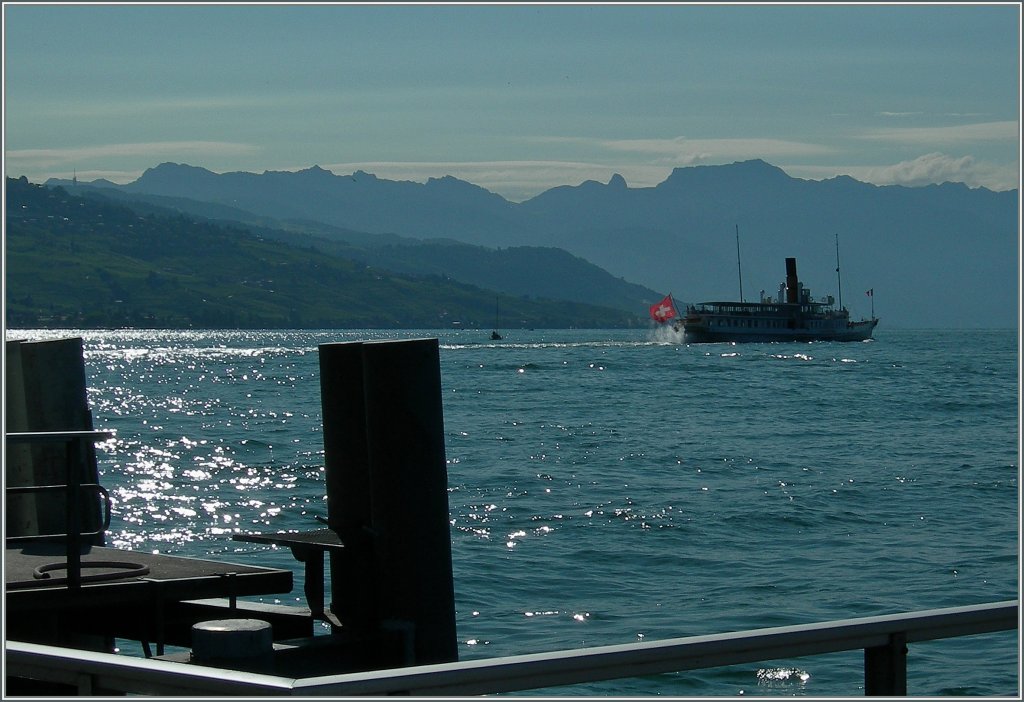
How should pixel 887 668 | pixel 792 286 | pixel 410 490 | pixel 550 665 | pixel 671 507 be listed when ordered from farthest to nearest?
pixel 792 286 → pixel 671 507 → pixel 410 490 → pixel 887 668 → pixel 550 665

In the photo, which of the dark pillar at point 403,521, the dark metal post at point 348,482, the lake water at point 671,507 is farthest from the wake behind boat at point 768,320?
the dark pillar at point 403,521

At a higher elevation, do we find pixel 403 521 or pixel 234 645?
pixel 403 521

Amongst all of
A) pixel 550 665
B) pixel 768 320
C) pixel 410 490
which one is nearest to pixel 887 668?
pixel 550 665

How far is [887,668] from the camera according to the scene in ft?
13.9

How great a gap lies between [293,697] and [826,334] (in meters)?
158

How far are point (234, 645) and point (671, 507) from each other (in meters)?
24.6

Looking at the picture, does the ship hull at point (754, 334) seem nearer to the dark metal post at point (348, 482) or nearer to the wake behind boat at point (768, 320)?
the wake behind boat at point (768, 320)

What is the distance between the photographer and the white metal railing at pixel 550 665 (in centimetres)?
338

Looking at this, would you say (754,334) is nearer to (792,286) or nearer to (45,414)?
(792,286)

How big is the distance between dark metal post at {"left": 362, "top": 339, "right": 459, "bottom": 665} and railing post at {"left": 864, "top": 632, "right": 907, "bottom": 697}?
5.00 metres

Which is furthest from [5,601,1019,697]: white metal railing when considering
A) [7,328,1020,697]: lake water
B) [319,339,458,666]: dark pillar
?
[7,328,1020,697]: lake water

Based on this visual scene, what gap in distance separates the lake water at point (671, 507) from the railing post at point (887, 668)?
9412 mm

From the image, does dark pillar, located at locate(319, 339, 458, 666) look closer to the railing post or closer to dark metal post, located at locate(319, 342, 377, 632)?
dark metal post, located at locate(319, 342, 377, 632)

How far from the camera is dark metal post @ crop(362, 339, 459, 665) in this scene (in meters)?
8.97
